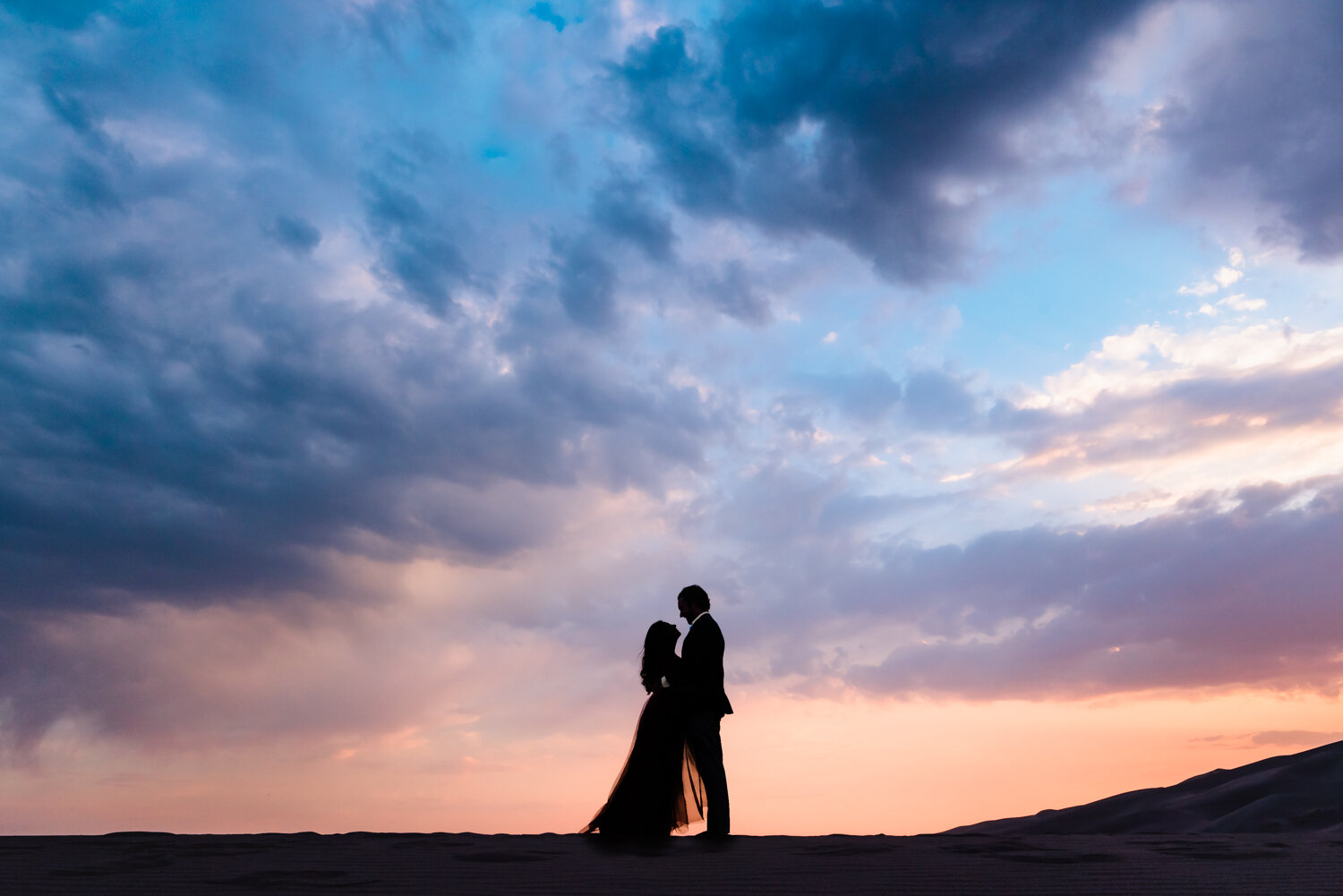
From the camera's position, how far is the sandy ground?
4.35 metres

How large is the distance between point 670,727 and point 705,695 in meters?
0.87

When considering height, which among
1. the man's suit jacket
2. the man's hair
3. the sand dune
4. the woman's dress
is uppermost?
the man's hair

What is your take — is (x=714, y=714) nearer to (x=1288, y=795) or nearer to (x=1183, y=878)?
(x=1183, y=878)

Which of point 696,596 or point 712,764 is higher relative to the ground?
point 696,596

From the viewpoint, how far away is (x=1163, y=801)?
2286 centimetres

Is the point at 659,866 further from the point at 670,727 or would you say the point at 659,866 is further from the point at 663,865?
the point at 670,727

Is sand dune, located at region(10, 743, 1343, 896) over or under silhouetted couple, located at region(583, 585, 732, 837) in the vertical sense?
under

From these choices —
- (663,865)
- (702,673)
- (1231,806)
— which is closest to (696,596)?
(702,673)

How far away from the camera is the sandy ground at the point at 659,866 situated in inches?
171

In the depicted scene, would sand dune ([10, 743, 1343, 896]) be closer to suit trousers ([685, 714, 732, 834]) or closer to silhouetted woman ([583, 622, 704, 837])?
suit trousers ([685, 714, 732, 834])

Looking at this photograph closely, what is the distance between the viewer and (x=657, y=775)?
Answer: 7.97 m

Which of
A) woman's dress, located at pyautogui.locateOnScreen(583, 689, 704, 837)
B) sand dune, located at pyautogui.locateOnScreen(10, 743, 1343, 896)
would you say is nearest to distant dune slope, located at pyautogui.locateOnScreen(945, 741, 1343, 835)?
woman's dress, located at pyautogui.locateOnScreen(583, 689, 704, 837)

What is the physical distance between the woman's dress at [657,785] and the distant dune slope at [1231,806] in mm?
11109

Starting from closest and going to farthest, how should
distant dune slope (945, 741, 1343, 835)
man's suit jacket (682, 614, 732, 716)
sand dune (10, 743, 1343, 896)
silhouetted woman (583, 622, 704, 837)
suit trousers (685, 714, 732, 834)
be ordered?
sand dune (10, 743, 1343, 896), suit trousers (685, 714, 732, 834), man's suit jacket (682, 614, 732, 716), silhouetted woman (583, 622, 704, 837), distant dune slope (945, 741, 1343, 835)
